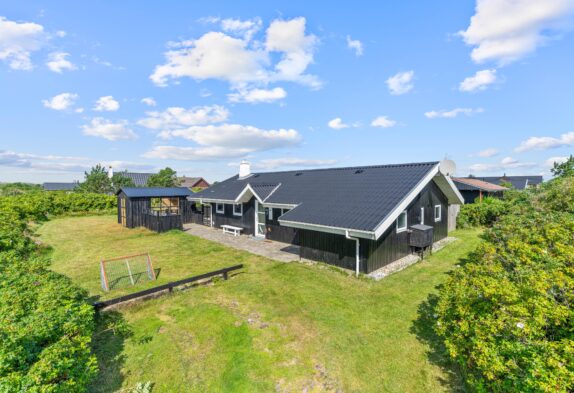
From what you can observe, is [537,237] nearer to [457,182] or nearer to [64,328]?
[64,328]

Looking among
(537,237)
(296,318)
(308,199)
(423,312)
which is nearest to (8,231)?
(296,318)

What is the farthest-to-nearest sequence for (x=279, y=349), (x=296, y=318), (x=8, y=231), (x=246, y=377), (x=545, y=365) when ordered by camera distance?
(x=8, y=231) → (x=296, y=318) → (x=279, y=349) → (x=246, y=377) → (x=545, y=365)

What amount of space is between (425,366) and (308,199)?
9.64m

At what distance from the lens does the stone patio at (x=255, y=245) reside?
43.4 feet

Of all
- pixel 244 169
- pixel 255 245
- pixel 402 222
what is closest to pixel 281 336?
pixel 402 222

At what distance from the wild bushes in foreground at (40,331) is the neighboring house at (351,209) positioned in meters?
8.08

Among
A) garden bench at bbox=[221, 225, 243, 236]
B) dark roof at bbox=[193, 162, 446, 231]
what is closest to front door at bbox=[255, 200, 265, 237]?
dark roof at bbox=[193, 162, 446, 231]

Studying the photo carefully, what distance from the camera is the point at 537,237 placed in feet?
20.1

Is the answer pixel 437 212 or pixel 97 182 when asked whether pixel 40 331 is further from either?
pixel 97 182

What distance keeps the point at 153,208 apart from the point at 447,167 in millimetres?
22041

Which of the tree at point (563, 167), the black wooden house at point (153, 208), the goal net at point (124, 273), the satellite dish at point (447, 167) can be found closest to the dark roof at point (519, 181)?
the tree at point (563, 167)

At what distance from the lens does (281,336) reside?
632cm

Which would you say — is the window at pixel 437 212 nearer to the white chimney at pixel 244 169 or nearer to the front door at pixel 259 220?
the front door at pixel 259 220

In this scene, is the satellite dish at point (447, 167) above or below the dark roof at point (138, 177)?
below
